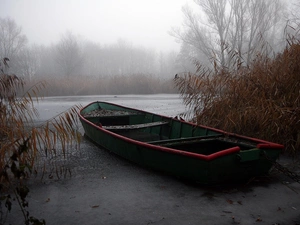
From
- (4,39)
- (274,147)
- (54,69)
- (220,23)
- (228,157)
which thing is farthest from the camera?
(54,69)

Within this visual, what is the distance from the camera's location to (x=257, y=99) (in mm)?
5609

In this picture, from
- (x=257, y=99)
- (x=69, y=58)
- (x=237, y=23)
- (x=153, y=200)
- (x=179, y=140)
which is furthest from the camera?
(x=69, y=58)

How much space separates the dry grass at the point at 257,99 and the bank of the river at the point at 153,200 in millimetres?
1071

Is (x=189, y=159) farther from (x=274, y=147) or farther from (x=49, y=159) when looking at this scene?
(x=49, y=159)

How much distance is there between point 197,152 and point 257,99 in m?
1.81

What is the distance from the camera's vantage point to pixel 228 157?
3727 millimetres

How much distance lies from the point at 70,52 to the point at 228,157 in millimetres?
35842

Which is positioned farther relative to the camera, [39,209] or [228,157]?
[228,157]

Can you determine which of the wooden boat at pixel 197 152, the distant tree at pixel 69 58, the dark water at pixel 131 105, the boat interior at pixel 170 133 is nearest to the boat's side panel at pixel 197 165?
the wooden boat at pixel 197 152

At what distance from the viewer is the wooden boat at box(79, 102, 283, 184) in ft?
12.4

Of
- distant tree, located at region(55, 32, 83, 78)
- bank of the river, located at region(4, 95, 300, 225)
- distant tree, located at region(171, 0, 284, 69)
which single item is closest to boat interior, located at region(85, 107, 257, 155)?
bank of the river, located at region(4, 95, 300, 225)

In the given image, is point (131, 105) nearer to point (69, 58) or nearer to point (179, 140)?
point (179, 140)

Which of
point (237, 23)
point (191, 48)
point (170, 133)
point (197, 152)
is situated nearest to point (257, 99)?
point (197, 152)

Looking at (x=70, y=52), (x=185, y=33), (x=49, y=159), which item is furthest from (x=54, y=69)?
(x=49, y=159)
